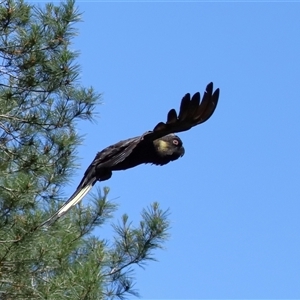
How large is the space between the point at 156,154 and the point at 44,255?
130cm

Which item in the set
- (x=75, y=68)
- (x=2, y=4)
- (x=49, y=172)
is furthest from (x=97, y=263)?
(x=2, y=4)

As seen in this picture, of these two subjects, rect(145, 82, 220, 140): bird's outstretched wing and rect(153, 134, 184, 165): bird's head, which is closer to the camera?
rect(145, 82, 220, 140): bird's outstretched wing

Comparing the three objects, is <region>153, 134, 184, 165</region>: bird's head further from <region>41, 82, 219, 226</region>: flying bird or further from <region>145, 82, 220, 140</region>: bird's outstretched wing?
<region>145, 82, 220, 140</region>: bird's outstretched wing

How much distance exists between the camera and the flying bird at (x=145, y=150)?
13.7ft

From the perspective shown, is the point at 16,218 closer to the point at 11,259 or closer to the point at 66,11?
the point at 11,259

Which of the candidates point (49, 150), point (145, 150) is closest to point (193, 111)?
point (145, 150)

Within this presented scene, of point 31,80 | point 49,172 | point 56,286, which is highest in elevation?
point 31,80

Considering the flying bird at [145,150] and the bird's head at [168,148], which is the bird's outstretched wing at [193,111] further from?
the bird's head at [168,148]

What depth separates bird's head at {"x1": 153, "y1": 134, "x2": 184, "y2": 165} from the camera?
4.48m

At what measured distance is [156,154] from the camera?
4.46 metres

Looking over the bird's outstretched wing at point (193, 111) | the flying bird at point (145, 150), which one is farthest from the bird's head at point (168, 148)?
the bird's outstretched wing at point (193, 111)

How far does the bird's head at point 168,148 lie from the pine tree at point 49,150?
1211mm

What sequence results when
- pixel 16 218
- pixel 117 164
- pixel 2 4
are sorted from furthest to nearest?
pixel 2 4 → pixel 16 218 → pixel 117 164

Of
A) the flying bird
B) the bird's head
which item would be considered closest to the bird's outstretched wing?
the flying bird
